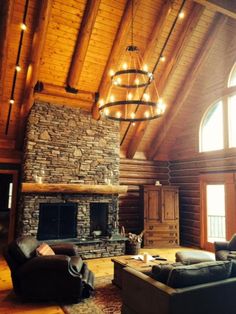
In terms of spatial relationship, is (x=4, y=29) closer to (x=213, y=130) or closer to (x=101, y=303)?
(x=101, y=303)

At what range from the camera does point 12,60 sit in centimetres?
601

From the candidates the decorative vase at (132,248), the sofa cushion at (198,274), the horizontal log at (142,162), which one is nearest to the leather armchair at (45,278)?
the sofa cushion at (198,274)

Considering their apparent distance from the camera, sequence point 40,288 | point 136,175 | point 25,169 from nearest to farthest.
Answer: point 40,288
point 25,169
point 136,175

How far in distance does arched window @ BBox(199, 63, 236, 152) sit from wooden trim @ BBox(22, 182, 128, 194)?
9.94ft

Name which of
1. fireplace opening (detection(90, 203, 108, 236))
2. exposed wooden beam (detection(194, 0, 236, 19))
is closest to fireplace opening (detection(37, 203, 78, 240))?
fireplace opening (detection(90, 203, 108, 236))

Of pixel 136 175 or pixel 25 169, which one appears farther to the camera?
pixel 136 175

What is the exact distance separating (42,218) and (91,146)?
2282mm

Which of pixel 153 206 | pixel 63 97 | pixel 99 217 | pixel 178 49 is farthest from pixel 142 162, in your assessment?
pixel 178 49

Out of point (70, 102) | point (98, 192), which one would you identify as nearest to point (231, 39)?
point (70, 102)

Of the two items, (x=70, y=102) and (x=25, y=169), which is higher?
(x=70, y=102)

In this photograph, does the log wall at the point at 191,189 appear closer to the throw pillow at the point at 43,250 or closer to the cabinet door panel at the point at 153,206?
the cabinet door panel at the point at 153,206

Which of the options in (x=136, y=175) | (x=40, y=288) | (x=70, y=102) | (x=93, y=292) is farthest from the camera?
(x=136, y=175)

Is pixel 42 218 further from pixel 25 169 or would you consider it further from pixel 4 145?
pixel 4 145

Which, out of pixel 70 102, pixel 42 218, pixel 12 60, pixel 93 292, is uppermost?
pixel 12 60
